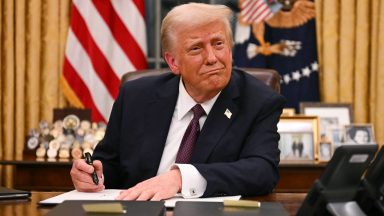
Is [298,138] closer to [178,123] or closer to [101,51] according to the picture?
[101,51]

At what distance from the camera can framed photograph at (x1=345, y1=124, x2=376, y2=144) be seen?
15.7 feet

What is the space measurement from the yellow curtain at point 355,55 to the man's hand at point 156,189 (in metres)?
3.01

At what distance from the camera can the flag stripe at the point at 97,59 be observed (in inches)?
212

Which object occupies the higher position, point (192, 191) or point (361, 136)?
point (192, 191)

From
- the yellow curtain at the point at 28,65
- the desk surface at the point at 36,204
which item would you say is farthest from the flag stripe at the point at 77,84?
the desk surface at the point at 36,204

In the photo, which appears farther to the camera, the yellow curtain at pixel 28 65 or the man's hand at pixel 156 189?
the yellow curtain at pixel 28 65

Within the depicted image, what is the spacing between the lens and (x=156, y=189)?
2.26 metres

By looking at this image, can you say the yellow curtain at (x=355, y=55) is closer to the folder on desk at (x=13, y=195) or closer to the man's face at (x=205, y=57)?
the man's face at (x=205, y=57)

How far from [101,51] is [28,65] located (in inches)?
21.8

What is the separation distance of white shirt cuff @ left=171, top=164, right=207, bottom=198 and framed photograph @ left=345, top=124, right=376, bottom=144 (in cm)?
253

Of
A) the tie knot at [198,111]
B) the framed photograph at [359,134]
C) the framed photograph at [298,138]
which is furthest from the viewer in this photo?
the framed photograph at [359,134]

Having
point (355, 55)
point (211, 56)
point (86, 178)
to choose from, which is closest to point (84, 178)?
point (86, 178)

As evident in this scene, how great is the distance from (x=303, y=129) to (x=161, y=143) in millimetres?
1973

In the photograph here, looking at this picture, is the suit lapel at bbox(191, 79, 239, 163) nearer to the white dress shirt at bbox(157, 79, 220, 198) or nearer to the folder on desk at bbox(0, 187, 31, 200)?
the white dress shirt at bbox(157, 79, 220, 198)
